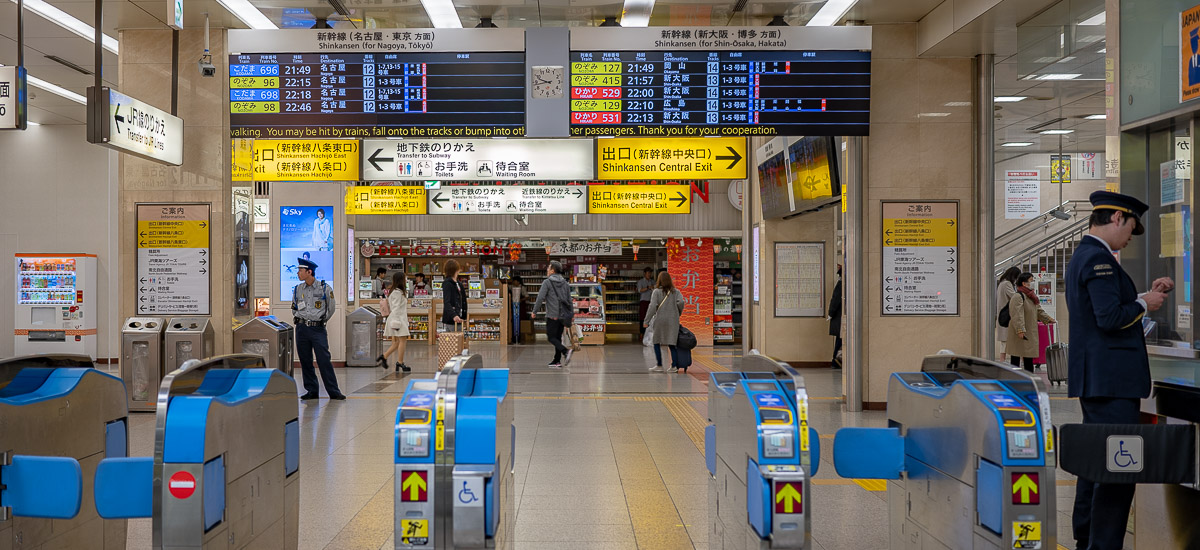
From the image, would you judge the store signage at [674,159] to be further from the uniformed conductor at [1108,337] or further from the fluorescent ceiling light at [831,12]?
the uniformed conductor at [1108,337]

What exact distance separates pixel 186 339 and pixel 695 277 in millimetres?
11204

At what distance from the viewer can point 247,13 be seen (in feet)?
23.2

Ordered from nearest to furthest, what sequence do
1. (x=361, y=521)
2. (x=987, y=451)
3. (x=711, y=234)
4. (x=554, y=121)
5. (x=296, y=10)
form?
(x=987, y=451)
(x=361, y=521)
(x=554, y=121)
(x=296, y=10)
(x=711, y=234)

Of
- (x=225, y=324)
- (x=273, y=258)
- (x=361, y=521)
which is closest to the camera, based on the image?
(x=361, y=521)

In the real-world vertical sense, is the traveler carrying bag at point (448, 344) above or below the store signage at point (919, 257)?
below

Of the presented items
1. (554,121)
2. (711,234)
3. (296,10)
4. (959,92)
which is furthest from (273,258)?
(959,92)

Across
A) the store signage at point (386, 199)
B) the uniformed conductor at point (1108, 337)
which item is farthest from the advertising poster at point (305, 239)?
the uniformed conductor at point (1108, 337)

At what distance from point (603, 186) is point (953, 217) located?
623 centimetres

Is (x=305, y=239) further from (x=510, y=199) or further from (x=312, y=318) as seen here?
(x=312, y=318)

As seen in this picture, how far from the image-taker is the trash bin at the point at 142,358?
7527mm

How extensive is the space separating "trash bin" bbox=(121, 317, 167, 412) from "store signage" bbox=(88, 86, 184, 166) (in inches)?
62.5

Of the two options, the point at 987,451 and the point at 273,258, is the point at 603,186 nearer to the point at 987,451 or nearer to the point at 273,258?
the point at 273,258

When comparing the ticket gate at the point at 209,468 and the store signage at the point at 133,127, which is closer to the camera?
the ticket gate at the point at 209,468

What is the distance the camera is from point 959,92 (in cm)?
750
